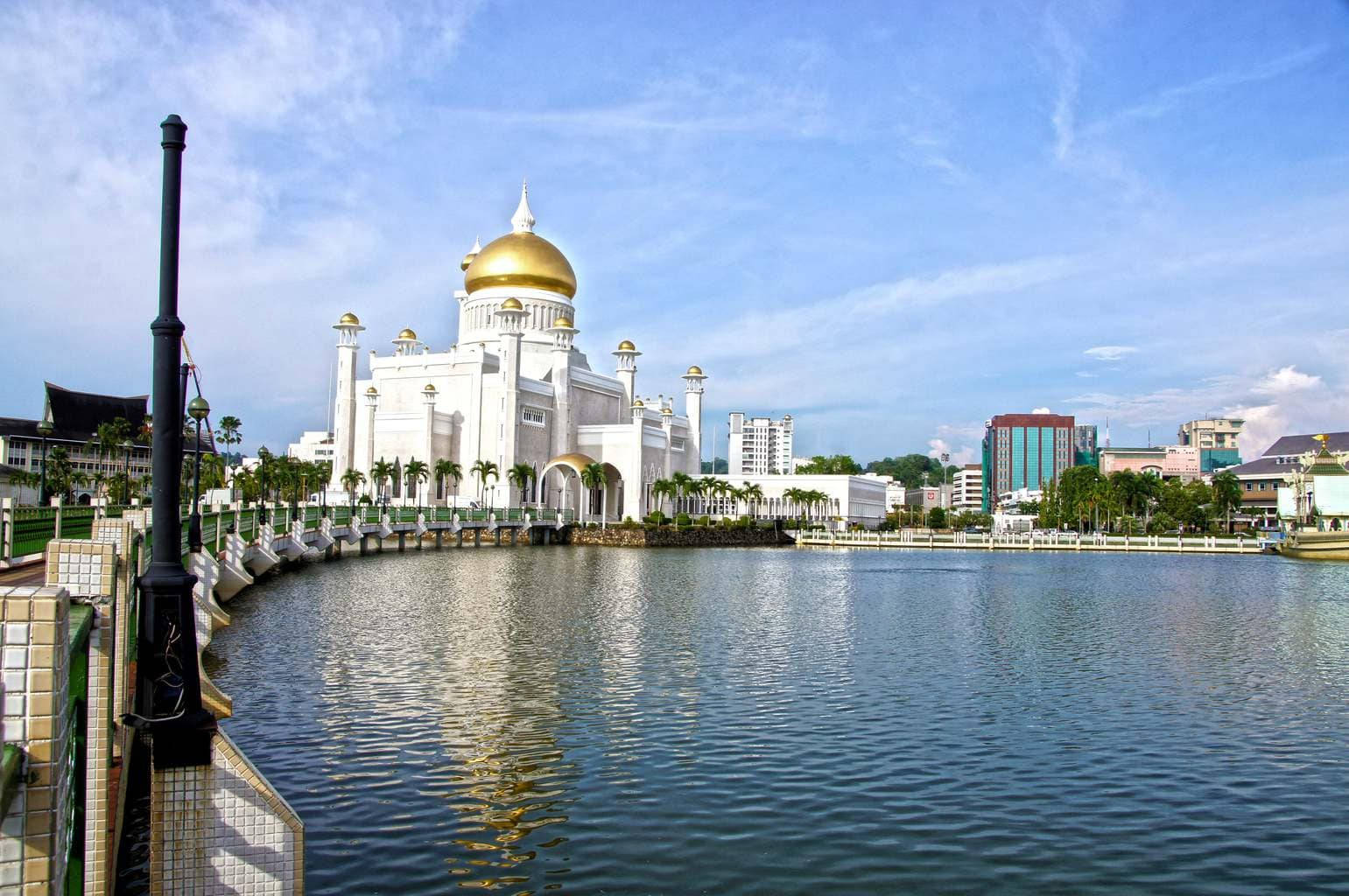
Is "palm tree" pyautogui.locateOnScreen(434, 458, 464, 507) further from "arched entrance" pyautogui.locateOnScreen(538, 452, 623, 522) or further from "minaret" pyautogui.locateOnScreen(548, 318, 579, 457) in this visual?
"minaret" pyautogui.locateOnScreen(548, 318, 579, 457)

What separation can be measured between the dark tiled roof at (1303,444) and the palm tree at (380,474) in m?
90.6

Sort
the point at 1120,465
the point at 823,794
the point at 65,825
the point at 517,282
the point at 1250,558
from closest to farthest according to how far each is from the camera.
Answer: the point at 65,825 → the point at 823,794 → the point at 1250,558 → the point at 517,282 → the point at 1120,465

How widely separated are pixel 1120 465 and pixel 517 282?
12077cm

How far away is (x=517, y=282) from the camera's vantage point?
252 feet

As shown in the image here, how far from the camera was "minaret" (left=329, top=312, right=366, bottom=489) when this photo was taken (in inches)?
2753

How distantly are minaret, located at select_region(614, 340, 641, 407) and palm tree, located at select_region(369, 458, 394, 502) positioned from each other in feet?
69.0

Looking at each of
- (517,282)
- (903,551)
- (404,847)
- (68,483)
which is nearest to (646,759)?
(404,847)

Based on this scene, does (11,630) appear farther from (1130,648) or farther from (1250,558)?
(1250,558)

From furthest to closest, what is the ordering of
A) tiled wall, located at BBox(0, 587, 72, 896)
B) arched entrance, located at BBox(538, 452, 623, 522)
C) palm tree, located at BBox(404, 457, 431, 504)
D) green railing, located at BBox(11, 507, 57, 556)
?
arched entrance, located at BBox(538, 452, 623, 522) → palm tree, located at BBox(404, 457, 431, 504) → green railing, located at BBox(11, 507, 57, 556) → tiled wall, located at BBox(0, 587, 72, 896)

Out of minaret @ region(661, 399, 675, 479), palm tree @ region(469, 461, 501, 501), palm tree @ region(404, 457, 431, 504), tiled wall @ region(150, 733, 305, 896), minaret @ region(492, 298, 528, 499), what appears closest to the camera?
tiled wall @ region(150, 733, 305, 896)

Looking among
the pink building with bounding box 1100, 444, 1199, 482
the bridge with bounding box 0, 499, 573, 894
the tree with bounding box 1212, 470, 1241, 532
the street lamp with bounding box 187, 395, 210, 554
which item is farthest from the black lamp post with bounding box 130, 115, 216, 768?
the pink building with bounding box 1100, 444, 1199, 482

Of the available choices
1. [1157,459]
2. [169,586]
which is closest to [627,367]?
[169,586]

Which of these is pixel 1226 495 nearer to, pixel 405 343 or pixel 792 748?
pixel 405 343

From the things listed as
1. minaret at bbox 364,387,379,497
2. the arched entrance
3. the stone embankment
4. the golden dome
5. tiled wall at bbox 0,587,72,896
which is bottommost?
the stone embankment
